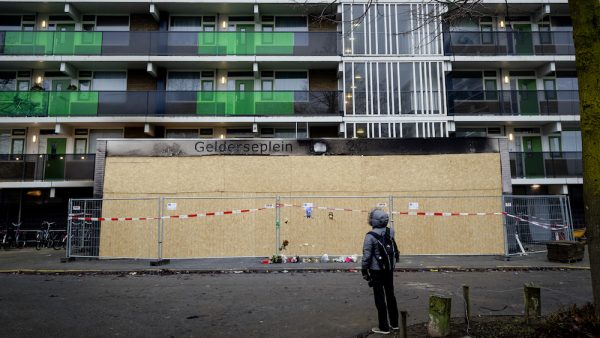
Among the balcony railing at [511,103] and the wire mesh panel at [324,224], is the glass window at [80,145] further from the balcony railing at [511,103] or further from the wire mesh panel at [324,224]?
the balcony railing at [511,103]

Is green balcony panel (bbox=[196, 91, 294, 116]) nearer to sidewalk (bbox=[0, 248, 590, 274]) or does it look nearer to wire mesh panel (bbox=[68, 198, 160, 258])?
wire mesh panel (bbox=[68, 198, 160, 258])

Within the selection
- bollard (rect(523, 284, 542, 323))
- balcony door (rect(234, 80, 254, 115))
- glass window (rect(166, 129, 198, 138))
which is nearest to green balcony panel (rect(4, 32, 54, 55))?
glass window (rect(166, 129, 198, 138))

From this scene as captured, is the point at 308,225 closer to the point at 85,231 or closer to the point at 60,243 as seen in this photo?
the point at 85,231

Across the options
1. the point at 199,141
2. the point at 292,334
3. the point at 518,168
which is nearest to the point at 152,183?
the point at 199,141

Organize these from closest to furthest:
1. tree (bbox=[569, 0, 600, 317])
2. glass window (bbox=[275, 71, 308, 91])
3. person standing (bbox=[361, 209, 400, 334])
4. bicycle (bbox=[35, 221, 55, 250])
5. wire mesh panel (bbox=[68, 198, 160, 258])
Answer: tree (bbox=[569, 0, 600, 317])
person standing (bbox=[361, 209, 400, 334])
wire mesh panel (bbox=[68, 198, 160, 258])
bicycle (bbox=[35, 221, 55, 250])
glass window (bbox=[275, 71, 308, 91])

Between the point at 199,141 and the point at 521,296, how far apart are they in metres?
10.5

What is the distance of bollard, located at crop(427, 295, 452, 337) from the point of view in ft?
16.5

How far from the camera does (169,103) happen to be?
20.0m

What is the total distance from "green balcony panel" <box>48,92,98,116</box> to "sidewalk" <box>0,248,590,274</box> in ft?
28.0

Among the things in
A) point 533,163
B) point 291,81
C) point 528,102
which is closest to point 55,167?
point 291,81

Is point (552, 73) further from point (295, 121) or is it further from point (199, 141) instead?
point (199, 141)

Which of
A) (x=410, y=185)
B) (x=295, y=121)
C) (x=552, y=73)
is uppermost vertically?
(x=552, y=73)

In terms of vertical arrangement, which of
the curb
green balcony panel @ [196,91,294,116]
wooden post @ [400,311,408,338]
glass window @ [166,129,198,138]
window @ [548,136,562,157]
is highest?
green balcony panel @ [196,91,294,116]

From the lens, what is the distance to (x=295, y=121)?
1961 cm
